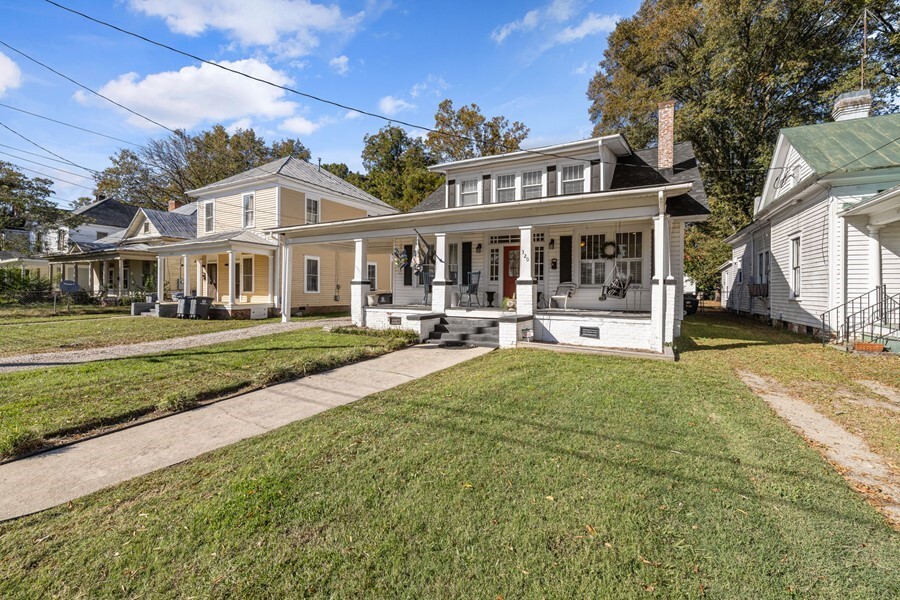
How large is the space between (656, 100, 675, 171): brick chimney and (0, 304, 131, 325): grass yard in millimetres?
22419

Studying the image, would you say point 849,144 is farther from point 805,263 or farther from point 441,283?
point 441,283

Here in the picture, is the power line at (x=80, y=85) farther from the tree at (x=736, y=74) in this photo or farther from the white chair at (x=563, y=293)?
the tree at (x=736, y=74)

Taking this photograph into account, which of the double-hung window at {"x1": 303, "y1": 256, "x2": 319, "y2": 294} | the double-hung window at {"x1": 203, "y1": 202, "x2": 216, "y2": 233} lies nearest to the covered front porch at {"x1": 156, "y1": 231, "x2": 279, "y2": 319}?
the double-hung window at {"x1": 303, "y1": 256, "x2": 319, "y2": 294}

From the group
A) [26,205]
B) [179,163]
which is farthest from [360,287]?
[179,163]

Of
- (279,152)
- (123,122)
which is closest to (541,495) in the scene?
(123,122)

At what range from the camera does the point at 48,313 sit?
1694 centimetres

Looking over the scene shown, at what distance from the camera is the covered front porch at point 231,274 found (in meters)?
16.3

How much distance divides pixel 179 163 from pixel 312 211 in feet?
78.4

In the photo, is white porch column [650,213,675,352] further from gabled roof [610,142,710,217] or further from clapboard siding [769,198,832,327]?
clapboard siding [769,198,832,327]

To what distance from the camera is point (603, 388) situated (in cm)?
567

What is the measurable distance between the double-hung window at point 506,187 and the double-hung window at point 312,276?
10137 millimetres

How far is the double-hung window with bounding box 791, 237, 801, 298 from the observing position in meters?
12.3

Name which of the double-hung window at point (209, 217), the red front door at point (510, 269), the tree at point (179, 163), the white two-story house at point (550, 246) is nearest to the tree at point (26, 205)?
the tree at point (179, 163)

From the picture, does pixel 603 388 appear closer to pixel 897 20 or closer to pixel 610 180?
pixel 610 180
